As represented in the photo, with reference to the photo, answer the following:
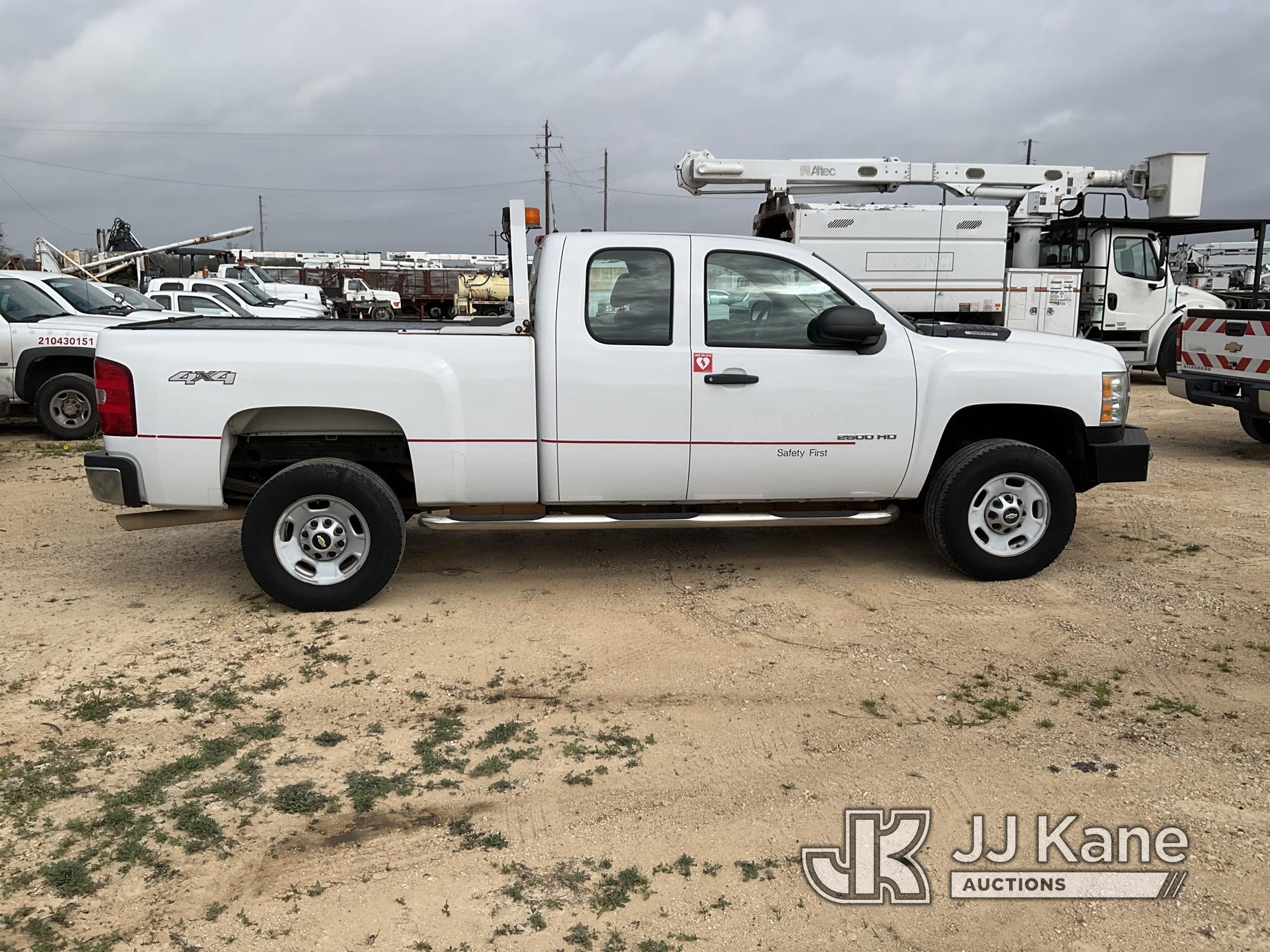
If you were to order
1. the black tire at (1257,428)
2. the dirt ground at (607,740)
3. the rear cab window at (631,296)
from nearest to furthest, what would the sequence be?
the dirt ground at (607,740) < the rear cab window at (631,296) < the black tire at (1257,428)

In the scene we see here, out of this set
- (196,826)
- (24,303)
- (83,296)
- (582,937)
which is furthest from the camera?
(83,296)

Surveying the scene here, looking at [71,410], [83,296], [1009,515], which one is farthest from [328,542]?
[83,296]

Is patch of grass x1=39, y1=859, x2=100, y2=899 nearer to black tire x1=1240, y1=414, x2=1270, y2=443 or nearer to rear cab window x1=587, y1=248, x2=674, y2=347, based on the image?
rear cab window x1=587, y1=248, x2=674, y2=347

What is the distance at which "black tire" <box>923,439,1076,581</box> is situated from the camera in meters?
5.52

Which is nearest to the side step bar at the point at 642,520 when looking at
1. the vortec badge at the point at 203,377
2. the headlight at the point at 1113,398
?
the vortec badge at the point at 203,377

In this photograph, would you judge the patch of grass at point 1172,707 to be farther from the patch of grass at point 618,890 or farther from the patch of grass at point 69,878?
the patch of grass at point 69,878

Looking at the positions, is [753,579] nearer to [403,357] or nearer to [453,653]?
[453,653]

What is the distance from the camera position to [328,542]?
17.0ft

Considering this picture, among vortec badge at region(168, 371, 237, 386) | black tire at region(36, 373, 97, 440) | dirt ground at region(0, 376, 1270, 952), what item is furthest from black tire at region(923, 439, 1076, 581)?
black tire at region(36, 373, 97, 440)

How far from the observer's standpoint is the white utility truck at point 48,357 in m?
10.7

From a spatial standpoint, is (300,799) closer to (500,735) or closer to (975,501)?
(500,735)

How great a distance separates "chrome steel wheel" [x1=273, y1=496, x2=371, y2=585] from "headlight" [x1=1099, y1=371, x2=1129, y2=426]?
420cm

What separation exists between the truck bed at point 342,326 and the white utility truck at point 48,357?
6.03m

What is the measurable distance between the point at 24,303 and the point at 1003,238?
12990mm
